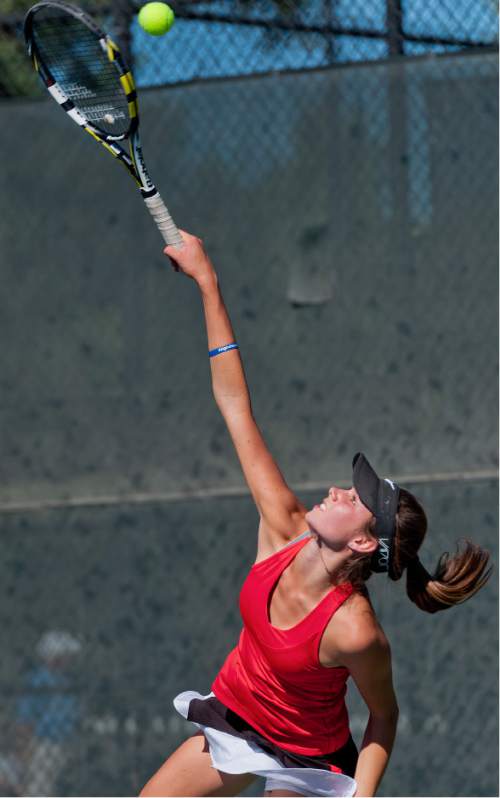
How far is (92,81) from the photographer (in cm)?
336

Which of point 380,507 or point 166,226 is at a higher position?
point 166,226

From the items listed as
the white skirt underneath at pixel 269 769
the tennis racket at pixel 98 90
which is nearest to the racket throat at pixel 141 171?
the tennis racket at pixel 98 90

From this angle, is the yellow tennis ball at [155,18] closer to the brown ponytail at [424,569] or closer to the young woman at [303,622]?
the young woman at [303,622]

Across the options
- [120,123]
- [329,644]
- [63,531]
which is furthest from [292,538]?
[63,531]

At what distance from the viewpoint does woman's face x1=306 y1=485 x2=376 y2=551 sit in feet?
8.68

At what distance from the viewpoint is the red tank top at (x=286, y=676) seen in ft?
8.82

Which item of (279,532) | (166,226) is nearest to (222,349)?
(166,226)

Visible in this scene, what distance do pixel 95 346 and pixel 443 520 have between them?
1.35 meters

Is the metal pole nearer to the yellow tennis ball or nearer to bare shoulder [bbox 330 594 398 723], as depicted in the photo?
the yellow tennis ball

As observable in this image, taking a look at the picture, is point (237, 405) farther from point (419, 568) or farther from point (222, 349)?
point (419, 568)

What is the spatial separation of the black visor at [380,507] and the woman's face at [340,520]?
0.05ft

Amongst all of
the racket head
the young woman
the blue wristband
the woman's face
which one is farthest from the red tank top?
the racket head

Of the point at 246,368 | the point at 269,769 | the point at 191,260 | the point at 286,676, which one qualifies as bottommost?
the point at 269,769

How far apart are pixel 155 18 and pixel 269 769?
1.94 meters
